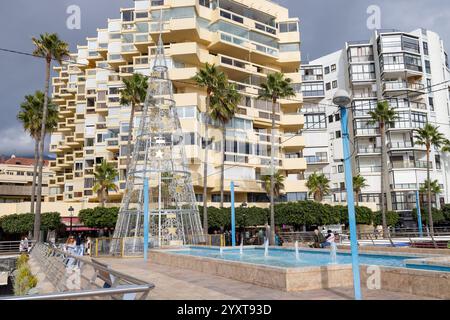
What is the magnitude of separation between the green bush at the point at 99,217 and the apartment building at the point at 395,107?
3693 cm

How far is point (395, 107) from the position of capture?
60094 millimetres

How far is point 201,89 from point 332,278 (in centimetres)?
4341

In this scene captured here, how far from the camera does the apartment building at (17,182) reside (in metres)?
69.6

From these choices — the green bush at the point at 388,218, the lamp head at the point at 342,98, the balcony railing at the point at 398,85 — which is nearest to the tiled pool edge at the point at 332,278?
the lamp head at the point at 342,98

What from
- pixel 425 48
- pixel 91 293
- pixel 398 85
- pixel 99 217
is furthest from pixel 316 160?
pixel 91 293

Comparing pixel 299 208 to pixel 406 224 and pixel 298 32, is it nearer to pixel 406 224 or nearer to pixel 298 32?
pixel 406 224

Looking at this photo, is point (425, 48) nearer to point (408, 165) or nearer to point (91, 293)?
point (408, 165)

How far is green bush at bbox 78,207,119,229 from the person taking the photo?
136 ft

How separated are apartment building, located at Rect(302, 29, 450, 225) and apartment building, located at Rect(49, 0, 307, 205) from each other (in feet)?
38.1

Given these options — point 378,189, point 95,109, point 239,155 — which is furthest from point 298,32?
point 95,109

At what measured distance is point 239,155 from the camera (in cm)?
5122

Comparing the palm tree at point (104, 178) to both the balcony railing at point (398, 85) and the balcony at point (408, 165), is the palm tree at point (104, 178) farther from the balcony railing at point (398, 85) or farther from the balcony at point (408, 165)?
the balcony railing at point (398, 85)

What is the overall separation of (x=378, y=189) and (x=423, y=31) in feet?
95.6

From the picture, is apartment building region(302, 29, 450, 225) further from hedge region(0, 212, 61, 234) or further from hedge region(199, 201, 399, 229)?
hedge region(0, 212, 61, 234)
